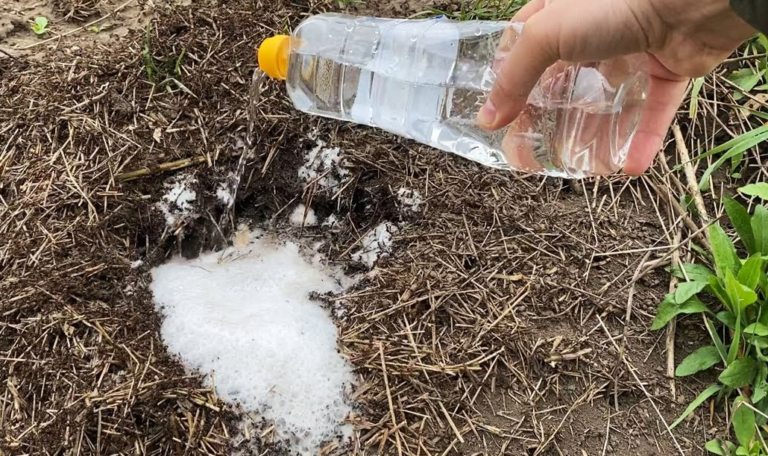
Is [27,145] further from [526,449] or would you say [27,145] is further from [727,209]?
[727,209]

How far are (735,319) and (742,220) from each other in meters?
0.33

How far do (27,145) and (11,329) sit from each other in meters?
0.70

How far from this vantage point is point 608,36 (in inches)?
45.3

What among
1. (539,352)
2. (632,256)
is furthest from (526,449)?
(632,256)

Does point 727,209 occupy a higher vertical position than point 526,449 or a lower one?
higher

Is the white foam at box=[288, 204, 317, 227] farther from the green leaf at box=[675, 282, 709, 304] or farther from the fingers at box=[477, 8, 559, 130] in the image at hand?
the green leaf at box=[675, 282, 709, 304]

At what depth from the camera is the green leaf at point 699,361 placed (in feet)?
5.66

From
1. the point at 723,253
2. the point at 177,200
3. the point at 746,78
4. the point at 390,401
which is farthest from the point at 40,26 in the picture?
the point at 746,78

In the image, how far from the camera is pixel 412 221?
2.02 metres

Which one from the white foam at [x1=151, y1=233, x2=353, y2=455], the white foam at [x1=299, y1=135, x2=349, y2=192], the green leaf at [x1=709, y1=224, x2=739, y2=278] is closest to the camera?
the white foam at [x1=151, y1=233, x2=353, y2=455]

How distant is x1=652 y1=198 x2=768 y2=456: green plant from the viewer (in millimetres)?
1640

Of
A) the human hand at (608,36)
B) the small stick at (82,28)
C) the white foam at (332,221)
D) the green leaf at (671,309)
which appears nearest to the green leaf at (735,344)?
the green leaf at (671,309)

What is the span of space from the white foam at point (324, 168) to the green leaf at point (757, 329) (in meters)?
1.31

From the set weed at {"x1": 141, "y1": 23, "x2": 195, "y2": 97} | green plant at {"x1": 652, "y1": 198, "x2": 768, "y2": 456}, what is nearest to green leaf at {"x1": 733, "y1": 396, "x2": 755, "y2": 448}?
green plant at {"x1": 652, "y1": 198, "x2": 768, "y2": 456}
